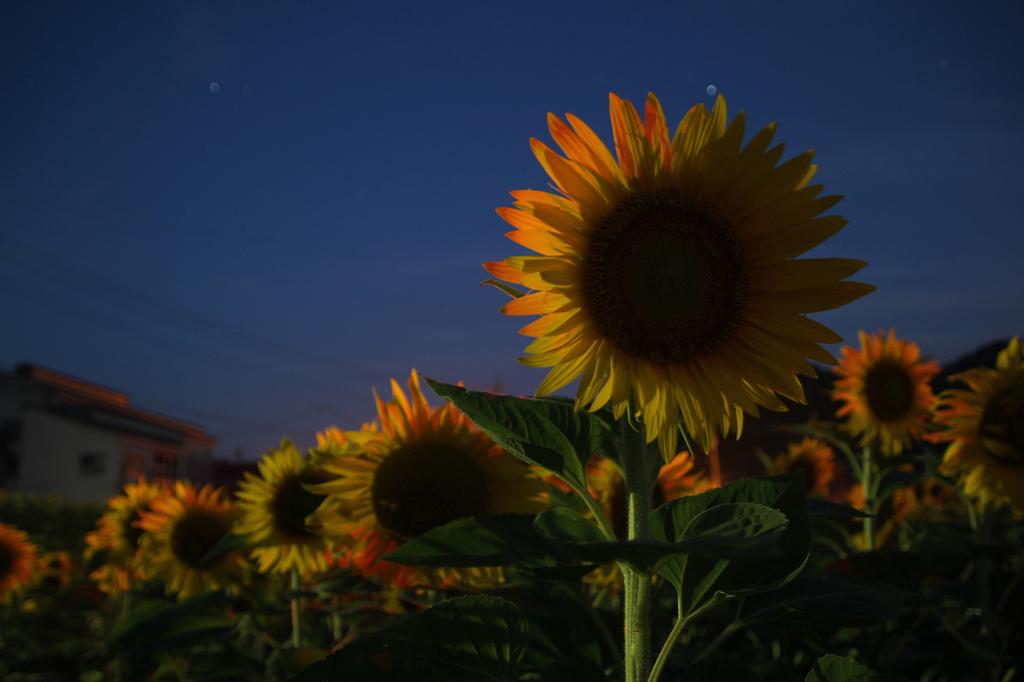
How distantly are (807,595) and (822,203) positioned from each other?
0.81 meters

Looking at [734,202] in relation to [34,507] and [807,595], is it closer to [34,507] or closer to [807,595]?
[807,595]

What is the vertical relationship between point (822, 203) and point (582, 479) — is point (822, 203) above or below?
above

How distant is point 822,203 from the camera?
114 cm

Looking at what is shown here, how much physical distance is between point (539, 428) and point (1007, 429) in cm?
251

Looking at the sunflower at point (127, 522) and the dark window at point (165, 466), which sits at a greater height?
the dark window at point (165, 466)

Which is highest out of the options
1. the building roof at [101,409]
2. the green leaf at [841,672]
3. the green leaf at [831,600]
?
the building roof at [101,409]

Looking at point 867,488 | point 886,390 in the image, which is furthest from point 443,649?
point 886,390

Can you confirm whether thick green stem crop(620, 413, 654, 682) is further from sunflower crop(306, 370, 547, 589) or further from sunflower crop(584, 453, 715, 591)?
sunflower crop(584, 453, 715, 591)

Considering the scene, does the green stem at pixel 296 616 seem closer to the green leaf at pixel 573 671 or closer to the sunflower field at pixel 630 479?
the sunflower field at pixel 630 479

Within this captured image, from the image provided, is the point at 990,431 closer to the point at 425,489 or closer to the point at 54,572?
the point at 425,489

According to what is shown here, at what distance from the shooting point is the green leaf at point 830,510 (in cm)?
103

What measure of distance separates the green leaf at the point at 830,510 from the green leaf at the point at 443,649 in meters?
0.52

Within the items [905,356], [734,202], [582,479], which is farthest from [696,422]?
[905,356]

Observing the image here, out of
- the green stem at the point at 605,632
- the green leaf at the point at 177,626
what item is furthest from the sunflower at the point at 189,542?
the green stem at the point at 605,632
